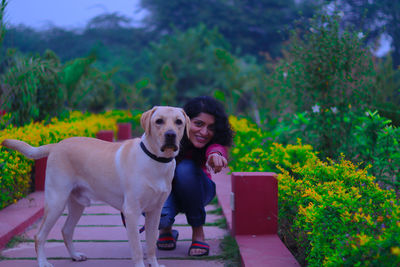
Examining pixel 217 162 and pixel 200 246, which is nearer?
pixel 217 162

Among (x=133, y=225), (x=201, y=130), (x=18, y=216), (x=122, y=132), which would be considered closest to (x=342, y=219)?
(x=133, y=225)

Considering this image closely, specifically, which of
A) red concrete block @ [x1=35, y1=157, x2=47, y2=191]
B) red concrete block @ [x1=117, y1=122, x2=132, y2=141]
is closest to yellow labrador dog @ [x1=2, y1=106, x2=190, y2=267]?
red concrete block @ [x1=35, y1=157, x2=47, y2=191]

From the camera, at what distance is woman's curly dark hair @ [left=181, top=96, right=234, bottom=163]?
3773mm

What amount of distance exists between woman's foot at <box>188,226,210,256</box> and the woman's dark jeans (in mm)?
61

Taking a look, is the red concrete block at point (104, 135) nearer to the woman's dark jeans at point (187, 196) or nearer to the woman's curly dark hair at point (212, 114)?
the woman's curly dark hair at point (212, 114)

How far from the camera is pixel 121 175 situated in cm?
297

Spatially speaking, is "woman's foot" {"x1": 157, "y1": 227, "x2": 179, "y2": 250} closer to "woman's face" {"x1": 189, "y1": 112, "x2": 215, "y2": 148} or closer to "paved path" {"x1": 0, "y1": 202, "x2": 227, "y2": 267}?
"paved path" {"x1": 0, "y1": 202, "x2": 227, "y2": 267}

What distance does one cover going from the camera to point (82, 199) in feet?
10.7

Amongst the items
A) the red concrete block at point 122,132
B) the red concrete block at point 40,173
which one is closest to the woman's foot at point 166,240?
the red concrete block at point 40,173

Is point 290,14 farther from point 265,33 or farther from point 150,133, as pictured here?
point 150,133

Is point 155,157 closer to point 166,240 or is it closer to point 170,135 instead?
point 170,135

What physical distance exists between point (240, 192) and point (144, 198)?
1016 mm

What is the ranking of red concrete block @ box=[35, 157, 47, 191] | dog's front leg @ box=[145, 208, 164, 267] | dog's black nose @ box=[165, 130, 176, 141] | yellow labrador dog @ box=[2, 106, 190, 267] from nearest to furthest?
1. dog's black nose @ box=[165, 130, 176, 141]
2. yellow labrador dog @ box=[2, 106, 190, 267]
3. dog's front leg @ box=[145, 208, 164, 267]
4. red concrete block @ box=[35, 157, 47, 191]

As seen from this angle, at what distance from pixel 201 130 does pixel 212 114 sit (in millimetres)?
190
